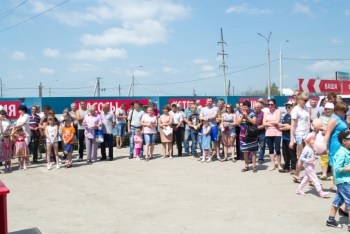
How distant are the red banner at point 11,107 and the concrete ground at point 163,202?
4.47 m

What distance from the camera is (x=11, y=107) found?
13445 mm

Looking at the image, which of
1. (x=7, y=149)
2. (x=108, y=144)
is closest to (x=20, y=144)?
(x=7, y=149)

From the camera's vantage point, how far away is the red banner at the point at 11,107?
13.3 meters

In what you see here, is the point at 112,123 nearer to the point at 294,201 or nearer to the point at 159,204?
the point at 159,204

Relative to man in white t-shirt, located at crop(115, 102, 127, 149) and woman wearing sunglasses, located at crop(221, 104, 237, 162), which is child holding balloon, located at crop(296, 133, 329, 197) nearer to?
woman wearing sunglasses, located at crop(221, 104, 237, 162)

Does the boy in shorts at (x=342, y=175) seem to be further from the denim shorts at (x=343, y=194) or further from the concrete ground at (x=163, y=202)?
the concrete ground at (x=163, y=202)

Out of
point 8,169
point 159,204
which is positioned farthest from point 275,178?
point 8,169

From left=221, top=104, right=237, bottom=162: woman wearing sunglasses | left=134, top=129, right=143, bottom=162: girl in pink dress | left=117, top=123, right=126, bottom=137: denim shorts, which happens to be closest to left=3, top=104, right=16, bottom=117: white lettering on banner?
left=117, top=123, right=126, bottom=137: denim shorts

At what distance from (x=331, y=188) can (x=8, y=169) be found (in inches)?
332

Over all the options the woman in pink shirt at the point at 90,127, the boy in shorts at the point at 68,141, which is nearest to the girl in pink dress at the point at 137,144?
the woman in pink shirt at the point at 90,127

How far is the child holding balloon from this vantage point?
6578mm

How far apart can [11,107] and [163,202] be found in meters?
9.39

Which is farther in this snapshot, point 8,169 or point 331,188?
point 8,169

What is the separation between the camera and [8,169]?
396 inches
